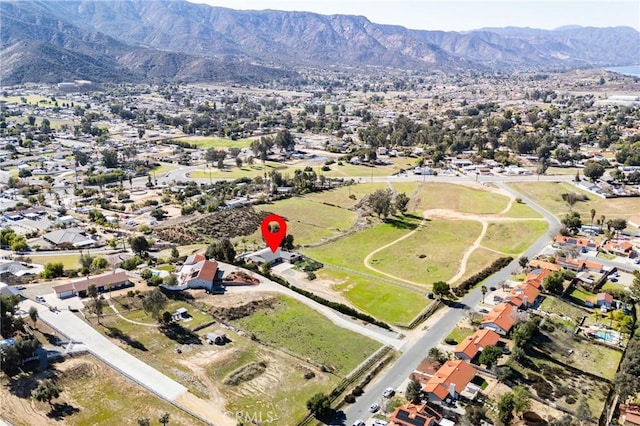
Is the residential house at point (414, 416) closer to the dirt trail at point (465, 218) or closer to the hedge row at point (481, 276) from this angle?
the hedge row at point (481, 276)

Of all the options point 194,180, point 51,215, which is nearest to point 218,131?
point 194,180

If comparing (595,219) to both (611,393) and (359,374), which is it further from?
(359,374)

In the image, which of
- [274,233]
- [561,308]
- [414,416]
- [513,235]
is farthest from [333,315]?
[513,235]

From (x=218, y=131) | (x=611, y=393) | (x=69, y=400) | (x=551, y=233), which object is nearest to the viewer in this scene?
(x=69, y=400)

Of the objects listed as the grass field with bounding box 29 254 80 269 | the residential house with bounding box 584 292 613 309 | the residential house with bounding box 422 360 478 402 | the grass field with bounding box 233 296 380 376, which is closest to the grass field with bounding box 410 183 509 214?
the residential house with bounding box 584 292 613 309

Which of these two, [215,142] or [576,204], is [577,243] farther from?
[215,142]

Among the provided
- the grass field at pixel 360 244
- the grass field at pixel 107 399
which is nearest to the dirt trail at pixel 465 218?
the grass field at pixel 360 244
